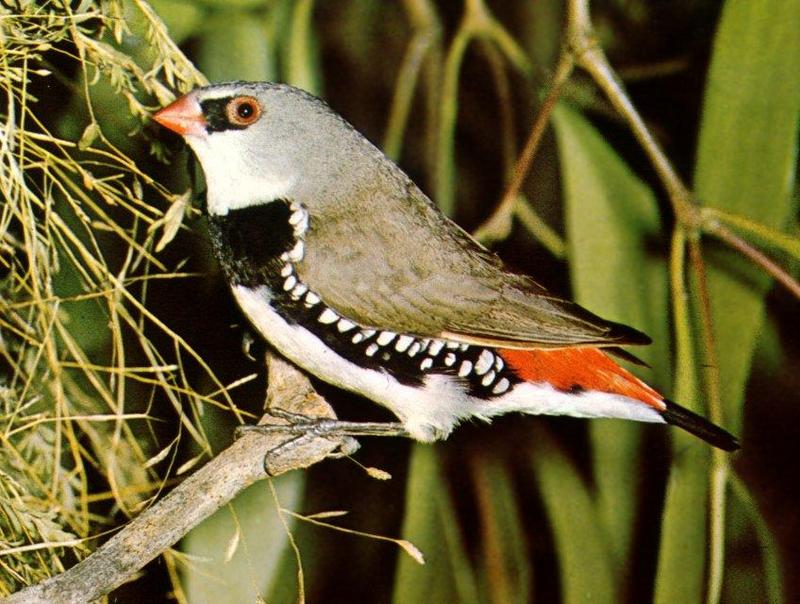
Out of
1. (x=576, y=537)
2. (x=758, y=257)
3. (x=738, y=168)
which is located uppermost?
(x=738, y=168)

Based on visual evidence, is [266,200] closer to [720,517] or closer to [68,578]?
[68,578]

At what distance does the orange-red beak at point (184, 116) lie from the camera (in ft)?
2.83

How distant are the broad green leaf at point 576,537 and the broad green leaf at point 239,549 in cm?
35

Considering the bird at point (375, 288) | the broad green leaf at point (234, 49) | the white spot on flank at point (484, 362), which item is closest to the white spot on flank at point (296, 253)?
the bird at point (375, 288)

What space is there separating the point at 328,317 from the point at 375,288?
6cm

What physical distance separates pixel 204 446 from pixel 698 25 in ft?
3.66

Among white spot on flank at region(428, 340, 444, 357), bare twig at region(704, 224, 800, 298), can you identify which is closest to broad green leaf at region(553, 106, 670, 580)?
bare twig at region(704, 224, 800, 298)

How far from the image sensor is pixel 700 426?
0.97 m

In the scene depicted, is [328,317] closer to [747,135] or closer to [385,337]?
[385,337]

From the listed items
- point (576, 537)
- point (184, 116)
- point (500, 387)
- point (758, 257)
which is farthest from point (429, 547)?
point (184, 116)

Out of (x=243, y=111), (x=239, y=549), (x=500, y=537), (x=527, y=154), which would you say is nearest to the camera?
(x=243, y=111)

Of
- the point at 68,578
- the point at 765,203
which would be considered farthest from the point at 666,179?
the point at 68,578

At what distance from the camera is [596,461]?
124 cm

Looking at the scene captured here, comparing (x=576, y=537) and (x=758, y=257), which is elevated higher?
(x=758, y=257)
